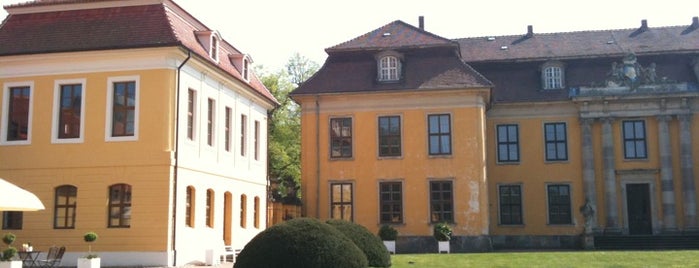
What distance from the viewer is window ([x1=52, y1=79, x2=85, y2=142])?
24.2 metres

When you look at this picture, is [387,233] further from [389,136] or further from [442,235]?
[389,136]

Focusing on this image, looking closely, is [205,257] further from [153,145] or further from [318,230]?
[318,230]

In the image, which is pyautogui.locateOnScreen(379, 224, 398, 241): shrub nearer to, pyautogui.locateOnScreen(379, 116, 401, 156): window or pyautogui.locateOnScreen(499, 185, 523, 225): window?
pyautogui.locateOnScreen(379, 116, 401, 156): window

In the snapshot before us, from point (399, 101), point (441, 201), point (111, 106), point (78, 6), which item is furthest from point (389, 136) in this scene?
point (78, 6)

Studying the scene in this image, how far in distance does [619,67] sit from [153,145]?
23842 millimetres

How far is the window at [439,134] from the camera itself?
3384cm

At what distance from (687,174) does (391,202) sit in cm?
1438

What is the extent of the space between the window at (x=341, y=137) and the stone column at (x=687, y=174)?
629 inches

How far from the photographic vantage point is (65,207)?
2377 cm

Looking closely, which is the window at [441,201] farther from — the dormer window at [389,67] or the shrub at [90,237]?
the shrub at [90,237]

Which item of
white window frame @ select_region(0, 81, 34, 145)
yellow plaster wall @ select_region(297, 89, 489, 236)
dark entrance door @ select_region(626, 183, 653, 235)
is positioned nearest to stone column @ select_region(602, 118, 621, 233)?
dark entrance door @ select_region(626, 183, 653, 235)

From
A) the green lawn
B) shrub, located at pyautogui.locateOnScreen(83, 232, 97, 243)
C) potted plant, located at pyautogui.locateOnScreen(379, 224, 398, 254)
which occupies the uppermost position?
shrub, located at pyautogui.locateOnScreen(83, 232, 97, 243)

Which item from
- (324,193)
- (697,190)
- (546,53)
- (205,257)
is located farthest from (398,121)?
(697,190)

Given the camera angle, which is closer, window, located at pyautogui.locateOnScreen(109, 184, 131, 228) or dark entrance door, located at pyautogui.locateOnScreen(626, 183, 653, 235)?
window, located at pyautogui.locateOnScreen(109, 184, 131, 228)
